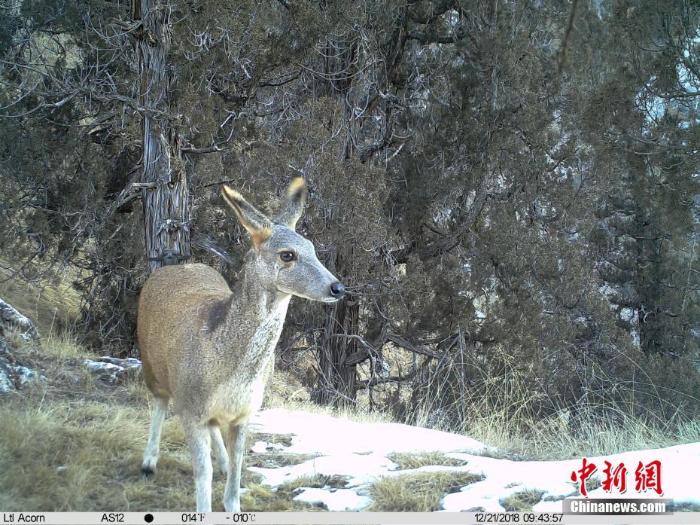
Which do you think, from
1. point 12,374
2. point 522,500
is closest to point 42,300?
point 12,374

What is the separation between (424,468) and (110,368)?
4231 millimetres

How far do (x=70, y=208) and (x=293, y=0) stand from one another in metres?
4.51

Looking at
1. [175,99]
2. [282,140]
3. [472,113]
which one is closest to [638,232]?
[472,113]

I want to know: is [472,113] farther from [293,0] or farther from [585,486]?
[585,486]

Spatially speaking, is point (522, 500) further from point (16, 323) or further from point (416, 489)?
point (16, 323)

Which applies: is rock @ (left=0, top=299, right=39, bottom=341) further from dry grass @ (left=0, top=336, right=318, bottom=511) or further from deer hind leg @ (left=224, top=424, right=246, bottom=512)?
deer hind leg @ (left=224, top=424, right=246, bottom=512)

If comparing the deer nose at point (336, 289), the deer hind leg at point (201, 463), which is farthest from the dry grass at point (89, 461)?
the deer nose at point (336, 289)

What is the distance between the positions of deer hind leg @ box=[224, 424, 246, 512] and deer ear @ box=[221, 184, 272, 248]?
138 centimetres

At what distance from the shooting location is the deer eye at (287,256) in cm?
591

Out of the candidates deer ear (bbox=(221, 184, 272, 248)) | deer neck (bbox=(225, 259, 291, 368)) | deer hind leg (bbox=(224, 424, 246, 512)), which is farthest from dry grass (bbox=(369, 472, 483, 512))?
deer ear (bbox=(221, 184, 272, 248))

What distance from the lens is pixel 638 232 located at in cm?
1959

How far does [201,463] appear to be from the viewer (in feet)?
18.3

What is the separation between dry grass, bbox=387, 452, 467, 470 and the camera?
698 cm

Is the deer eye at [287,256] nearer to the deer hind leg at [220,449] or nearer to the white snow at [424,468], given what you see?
the deer hind leg at [220,449]
